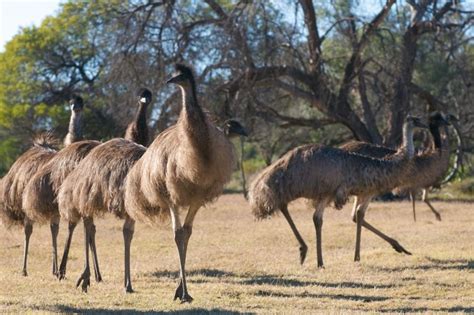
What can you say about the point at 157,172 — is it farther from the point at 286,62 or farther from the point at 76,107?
the point at 286,62

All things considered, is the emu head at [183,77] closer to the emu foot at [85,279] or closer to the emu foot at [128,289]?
the emu foot at [128,289]

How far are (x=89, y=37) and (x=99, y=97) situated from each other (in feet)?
8.16

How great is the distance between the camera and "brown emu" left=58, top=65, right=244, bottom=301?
7.68 meters

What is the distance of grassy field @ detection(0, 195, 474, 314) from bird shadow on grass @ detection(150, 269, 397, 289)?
0.01m

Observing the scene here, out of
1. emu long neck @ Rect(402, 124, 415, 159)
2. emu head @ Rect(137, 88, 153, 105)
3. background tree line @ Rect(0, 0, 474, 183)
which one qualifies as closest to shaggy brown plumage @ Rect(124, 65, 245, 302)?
emu head @ Rect(137, 88, 153, 105)

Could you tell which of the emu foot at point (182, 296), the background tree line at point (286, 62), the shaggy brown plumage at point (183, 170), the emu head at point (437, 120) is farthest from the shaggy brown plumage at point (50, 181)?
the background tree line at point (286, 62)

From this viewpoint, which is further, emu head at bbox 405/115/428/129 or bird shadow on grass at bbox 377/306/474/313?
emu head at bbox 405/115/428/129

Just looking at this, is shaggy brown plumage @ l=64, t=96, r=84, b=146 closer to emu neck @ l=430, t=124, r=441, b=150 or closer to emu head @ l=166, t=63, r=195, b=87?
emu head @ l=166, t=63, r=195, b=87

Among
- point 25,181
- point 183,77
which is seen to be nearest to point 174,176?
point 183,77

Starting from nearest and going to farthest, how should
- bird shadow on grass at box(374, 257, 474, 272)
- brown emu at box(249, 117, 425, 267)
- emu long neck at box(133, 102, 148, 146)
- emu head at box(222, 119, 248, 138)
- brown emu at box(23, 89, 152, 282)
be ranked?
emu head at box(222, 119, 248, 138) < brown emu at box(23, 89, 152, 282) < emu long neck at box(133, 102, 148, 146) < bird shadow on grass at box(374, 257, 474, 272) < brown emu at box(249, 117, 425, 267)

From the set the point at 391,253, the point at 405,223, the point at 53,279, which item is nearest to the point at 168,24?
the point at 405,223

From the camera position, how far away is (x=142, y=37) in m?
20.8

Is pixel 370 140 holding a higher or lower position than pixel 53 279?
higher

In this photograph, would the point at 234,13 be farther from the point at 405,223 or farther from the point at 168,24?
the point at 405,223
